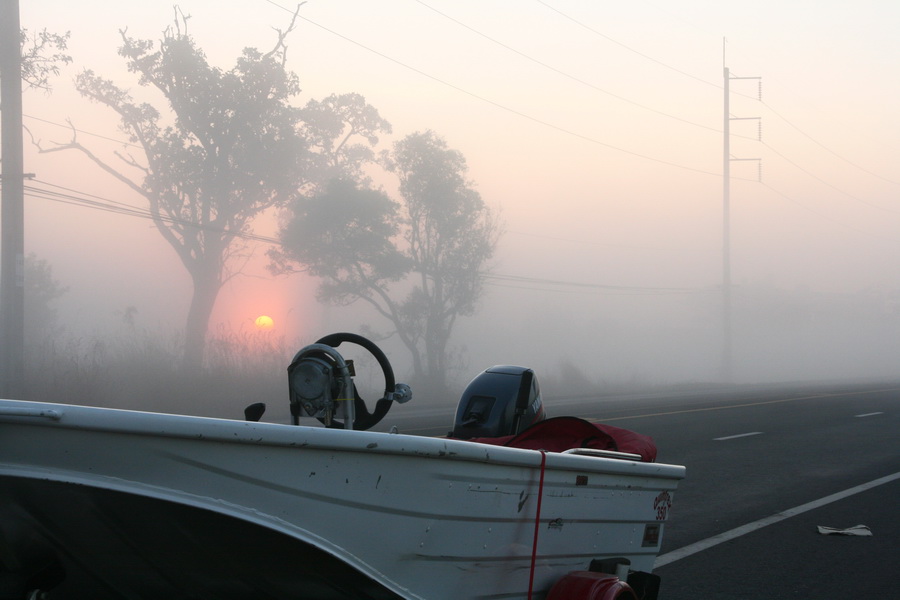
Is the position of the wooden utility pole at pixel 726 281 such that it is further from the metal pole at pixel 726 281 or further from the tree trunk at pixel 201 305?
the tree trunk at pixel 201 305

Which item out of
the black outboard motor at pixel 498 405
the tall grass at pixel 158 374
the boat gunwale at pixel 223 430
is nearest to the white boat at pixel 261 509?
the boat gunwale at pixel 223 430

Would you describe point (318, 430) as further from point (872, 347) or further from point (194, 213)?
point (872, 347)

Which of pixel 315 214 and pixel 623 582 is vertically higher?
pixel 315 214

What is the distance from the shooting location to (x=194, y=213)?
106 ft

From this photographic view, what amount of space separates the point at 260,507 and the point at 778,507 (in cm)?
687

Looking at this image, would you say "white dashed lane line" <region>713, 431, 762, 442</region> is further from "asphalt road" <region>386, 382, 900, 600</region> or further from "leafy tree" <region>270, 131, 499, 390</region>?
"leafy tree" <region>270, 131, 499, 390</region>

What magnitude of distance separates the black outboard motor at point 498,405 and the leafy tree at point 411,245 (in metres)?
30.8

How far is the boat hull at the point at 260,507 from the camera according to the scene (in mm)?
2719

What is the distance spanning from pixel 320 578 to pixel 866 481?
8728 millimetres

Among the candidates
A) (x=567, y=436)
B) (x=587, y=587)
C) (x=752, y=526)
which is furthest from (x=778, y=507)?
(x=587, y=587)

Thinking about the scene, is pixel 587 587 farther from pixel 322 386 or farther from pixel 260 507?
pixel 260 507

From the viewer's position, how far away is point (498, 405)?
5090mm

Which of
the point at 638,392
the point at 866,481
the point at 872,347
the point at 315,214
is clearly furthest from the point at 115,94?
the point at 872,347

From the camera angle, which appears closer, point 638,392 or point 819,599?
point 819,599
